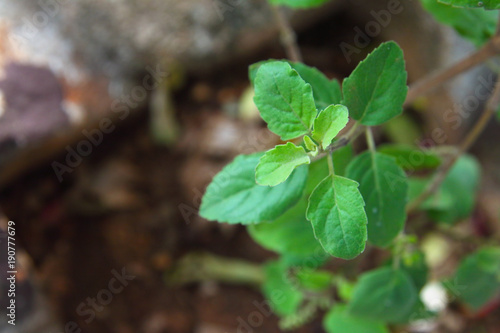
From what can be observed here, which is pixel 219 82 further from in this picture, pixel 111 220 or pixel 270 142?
pixel 111 220

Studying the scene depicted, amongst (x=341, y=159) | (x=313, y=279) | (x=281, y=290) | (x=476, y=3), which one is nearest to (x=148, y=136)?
(x=281, y=290)

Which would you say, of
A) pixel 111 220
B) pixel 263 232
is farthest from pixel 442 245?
pixel 111 220

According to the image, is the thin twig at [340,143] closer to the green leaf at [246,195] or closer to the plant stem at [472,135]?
the green leaf at [246,195]

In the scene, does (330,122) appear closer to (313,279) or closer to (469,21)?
(469,21)

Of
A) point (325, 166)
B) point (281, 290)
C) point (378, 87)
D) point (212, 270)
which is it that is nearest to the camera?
point (378, 87)

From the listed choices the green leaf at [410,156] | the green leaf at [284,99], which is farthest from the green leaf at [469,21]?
the green leaf at [284,99]

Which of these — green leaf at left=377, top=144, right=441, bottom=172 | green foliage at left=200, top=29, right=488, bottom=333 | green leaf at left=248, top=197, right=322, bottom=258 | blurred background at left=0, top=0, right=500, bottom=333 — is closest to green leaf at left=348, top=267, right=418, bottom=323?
green foliage at left=200, top=29, right=488, bottom=333
